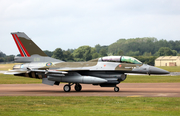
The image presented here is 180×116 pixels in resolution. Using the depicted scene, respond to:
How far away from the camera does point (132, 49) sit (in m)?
190

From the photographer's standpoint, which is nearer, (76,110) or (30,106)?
(76,110)

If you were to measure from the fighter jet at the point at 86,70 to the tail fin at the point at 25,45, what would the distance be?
1.84ft

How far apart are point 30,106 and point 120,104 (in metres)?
4.57

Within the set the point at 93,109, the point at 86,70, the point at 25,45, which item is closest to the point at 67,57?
the point at 25,45

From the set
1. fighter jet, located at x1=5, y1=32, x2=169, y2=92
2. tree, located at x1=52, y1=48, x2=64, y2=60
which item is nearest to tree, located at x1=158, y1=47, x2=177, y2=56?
tree, located at x1=52, y1=48, x2=64, y2=60

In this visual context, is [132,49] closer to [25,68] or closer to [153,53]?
[153,53]

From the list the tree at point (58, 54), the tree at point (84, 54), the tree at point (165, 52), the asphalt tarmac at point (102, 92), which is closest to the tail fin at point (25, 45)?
the asphalt tarmac at point (102, 92)

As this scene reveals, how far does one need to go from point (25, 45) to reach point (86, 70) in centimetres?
595

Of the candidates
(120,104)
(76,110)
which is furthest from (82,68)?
(76,110)

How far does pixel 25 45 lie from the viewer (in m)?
24.2

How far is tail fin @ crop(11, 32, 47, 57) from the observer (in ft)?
79.5

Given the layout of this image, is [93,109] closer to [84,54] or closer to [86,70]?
[86,70]

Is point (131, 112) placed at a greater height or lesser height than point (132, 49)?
lesser

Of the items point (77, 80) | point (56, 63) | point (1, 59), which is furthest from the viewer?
point (1, 59)
